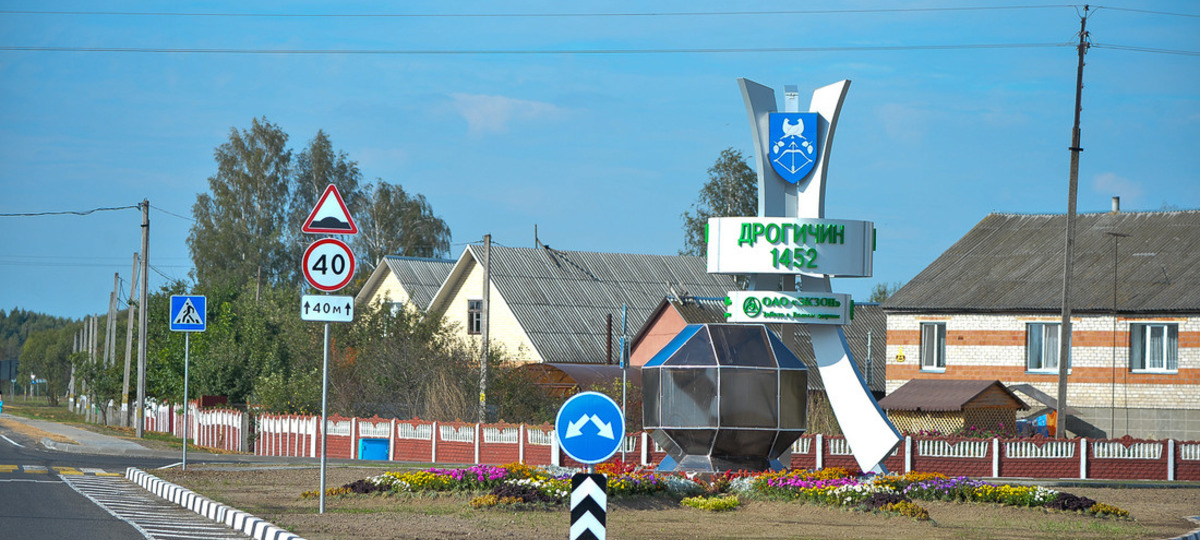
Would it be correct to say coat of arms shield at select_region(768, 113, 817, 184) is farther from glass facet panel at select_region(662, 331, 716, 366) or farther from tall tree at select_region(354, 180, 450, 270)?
tall tree at select_region(354, 180, 450, 270)

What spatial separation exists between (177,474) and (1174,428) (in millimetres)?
26427

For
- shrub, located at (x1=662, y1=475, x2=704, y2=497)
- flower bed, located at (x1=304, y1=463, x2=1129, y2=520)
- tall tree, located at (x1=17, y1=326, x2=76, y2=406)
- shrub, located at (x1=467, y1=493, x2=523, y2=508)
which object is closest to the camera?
shrub, located at (x1=467, y1=493, x2=523, y2=508)

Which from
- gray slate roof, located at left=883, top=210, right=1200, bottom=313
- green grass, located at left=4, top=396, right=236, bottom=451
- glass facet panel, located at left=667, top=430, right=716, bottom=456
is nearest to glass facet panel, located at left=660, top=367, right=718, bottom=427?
glass facet panel, located at left=667, top=430, right=716, bottom=456

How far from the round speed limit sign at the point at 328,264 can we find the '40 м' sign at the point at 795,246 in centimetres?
715

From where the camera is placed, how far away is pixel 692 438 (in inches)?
754

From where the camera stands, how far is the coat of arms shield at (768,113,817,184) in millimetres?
19547

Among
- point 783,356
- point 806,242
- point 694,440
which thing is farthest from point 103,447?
point 806,242

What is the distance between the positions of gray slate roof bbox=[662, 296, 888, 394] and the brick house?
221 inches

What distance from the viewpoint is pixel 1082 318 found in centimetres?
3653

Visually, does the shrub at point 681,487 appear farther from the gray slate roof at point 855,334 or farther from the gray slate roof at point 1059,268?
the gray slate roof at point 855,334

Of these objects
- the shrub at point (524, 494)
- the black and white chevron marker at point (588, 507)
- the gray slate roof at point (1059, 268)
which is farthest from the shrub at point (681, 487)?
the gray slate roof at point (1059, 268)

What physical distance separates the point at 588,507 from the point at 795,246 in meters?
10.1

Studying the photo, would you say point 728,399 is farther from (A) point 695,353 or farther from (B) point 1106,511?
(B) point 1106,511

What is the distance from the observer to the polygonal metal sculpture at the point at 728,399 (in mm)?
18922
